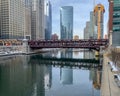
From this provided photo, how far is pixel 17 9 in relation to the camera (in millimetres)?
185625

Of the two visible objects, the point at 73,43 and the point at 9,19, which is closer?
the point at 73,43

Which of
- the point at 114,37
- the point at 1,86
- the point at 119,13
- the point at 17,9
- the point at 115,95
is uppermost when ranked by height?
the point at 17,9

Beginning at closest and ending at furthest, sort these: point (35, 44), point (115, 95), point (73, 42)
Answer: point (115, 95) < point (73, 42) < point (35, 44)

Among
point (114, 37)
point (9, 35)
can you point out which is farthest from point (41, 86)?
point (9, 35)

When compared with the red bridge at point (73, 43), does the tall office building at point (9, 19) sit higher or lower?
higher

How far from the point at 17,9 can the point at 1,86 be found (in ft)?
518

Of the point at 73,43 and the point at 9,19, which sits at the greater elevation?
the point at 9,19

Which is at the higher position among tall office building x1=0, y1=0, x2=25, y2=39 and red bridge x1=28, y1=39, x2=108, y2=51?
tall office building x1=0, y1=0, x2=25, y2=39

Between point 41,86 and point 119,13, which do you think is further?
point 119,13

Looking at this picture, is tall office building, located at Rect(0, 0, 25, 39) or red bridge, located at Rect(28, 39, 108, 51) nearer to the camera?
red bridge, located at Rect(28, 39, 108, 51)

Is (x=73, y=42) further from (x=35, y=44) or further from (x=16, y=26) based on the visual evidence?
(x=16, y=26)

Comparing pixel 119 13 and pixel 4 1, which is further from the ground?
pixel 4 1

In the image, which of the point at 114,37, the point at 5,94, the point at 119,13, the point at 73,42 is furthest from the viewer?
the point at 73,42

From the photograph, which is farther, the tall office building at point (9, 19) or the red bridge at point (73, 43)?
the tall office building at point (9, 19)
